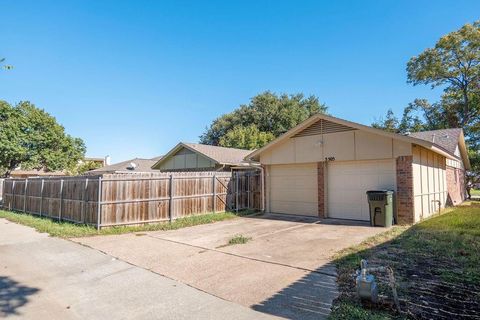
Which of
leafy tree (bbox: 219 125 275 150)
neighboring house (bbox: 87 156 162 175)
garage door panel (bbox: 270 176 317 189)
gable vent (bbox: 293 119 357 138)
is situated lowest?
garage door panel (bbox: 270 176 317 189)

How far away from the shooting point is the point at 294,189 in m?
14.2

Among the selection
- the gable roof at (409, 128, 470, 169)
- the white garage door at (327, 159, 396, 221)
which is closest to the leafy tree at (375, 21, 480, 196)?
the gable roof at (409, 128, 470, 169)

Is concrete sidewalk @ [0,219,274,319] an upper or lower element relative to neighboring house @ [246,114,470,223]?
lower

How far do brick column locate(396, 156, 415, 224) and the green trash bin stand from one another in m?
0.49

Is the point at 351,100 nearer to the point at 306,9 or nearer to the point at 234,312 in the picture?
the point at 306,9

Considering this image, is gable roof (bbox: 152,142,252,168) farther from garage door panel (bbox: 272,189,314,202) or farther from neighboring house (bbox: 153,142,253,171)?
garage door panel (bbox: 272,189,314,202)

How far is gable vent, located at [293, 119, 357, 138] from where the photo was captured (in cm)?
1246

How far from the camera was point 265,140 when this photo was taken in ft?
114

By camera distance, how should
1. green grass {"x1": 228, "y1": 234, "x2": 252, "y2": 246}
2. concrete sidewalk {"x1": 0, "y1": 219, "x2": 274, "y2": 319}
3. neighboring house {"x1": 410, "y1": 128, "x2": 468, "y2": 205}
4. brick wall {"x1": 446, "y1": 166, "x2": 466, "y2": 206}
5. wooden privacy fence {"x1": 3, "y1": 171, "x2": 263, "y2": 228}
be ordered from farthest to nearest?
neighboring house {"x1": 410, "y1": 128, "x2": 468, "y2": 205}
brick wall {"x1": 446, "y1": 166, "x2": 466, "y2": 206}
wooden privacy fence {"x1": 3, "y1": 171, "x2": 263, "y2": 228}
green grass {"x1": 228, "y1": 234, "x2": 252, "y2": 246}
concrete sidewalk {"x1": 0, "y1": 219, "x2": 274, "y2": 319}

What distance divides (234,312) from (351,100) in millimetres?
27851

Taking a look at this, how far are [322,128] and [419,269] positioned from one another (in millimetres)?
8068

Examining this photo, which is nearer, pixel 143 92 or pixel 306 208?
pixel 306 208

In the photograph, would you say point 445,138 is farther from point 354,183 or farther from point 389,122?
point 389,122

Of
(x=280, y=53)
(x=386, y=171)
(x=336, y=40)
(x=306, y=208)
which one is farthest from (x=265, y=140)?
(x=386, y=171)
